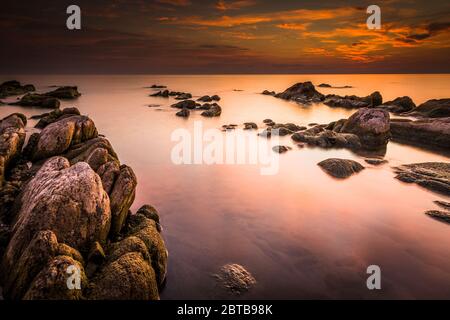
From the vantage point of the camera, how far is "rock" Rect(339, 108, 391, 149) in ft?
71.7

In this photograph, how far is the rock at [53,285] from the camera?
5.00m

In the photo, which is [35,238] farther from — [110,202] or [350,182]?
[350,182]

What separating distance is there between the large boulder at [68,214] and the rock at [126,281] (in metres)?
1.30

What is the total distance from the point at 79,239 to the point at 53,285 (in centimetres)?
170

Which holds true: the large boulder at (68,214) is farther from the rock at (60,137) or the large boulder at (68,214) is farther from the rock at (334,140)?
the rock at (334,140)

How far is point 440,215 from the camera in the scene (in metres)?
10.7

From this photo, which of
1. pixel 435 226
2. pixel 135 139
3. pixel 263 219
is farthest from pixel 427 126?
pixel 135 139

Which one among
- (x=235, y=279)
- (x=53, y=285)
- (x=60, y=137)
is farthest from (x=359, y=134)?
(x=53, y=285)

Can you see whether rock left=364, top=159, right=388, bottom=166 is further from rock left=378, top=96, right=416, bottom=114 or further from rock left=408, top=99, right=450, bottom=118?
rock left=378, top=96, right=416, bottom=114

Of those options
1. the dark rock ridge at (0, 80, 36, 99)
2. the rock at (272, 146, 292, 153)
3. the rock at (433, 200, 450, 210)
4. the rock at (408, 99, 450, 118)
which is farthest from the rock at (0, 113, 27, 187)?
the dark rock ridge at (0, 80, 36, 99)

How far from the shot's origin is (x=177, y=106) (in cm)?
4303

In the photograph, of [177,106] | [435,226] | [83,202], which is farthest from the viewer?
[177,106]

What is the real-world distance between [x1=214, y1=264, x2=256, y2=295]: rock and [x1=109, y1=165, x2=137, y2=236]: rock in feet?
9.96

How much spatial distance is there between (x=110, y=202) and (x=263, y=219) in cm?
538
